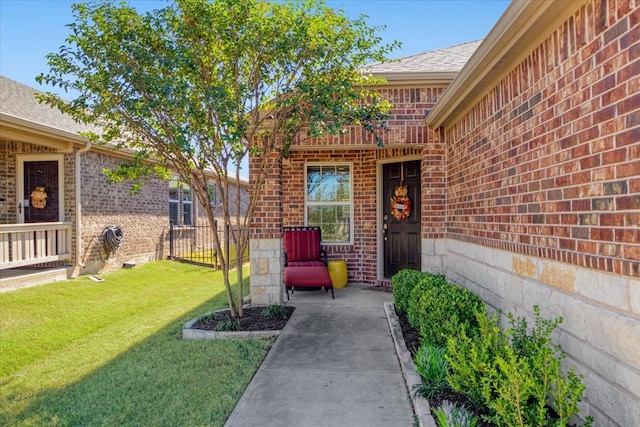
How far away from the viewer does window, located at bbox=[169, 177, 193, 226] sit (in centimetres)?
1274

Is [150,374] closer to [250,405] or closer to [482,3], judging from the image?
[250,405]

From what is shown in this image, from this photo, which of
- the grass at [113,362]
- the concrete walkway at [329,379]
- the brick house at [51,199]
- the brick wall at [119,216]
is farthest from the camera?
the brick wall at [119,216]

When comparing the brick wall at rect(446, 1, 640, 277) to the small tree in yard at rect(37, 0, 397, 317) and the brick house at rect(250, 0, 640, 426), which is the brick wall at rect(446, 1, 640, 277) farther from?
the small tree in yard at rect(37, 0, 397, 317)

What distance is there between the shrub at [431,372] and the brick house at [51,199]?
208 inches

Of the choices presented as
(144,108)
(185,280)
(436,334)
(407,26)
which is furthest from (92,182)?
(436,334)

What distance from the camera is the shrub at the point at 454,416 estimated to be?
7.27 ft

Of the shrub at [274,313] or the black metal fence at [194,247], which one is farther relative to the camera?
the black metal fence at [194,247]

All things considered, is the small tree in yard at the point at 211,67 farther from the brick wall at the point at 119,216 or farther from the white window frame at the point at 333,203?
the brick wall at the point at 119,216

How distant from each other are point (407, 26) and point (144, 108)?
4535mm

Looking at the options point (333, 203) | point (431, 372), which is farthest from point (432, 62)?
point (431, 372)

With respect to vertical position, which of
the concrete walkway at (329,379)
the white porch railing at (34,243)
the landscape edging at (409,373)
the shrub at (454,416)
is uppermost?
the white porch railing at (34,243)

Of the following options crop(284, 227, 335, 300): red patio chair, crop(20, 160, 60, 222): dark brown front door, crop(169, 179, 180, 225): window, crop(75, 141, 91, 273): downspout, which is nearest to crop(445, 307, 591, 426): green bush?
crop(284, 227, 335, 300): red patio chair

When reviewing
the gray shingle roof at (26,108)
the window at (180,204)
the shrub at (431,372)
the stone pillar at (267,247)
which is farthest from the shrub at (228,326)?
the window at (180,204)

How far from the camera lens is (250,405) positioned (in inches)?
116
